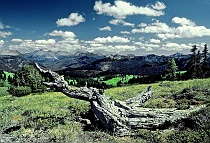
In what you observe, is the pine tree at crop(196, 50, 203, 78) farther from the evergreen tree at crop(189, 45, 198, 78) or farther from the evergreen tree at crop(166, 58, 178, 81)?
the evergreen tree at crop(166, 58, 178, 81)

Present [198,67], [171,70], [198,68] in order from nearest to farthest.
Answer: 1. [198,68]
2. [198,67]
3. [171,70]

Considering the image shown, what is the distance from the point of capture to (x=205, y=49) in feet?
320

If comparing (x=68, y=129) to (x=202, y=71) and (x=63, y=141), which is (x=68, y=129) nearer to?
(x=63, y=141)

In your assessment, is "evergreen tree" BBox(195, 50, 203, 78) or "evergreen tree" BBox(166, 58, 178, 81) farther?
"evergreen tree" BBox(166, 58, 178, 81)

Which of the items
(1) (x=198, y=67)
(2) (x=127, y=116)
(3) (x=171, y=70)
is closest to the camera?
(2) (x=127, y=116)

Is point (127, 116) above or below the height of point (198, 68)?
below

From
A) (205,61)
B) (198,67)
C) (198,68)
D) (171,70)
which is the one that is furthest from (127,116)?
(171,70)

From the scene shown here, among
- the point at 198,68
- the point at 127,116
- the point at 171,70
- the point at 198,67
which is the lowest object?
the point at 127,116

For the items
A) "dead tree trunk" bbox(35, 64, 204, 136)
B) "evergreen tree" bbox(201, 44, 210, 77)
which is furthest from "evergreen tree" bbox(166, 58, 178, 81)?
"dead tree trunk" bbox(35, 64, 204, 136)

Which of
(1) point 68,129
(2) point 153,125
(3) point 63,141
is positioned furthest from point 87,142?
(2) point 153,125

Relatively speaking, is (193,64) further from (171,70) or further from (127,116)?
(127,116)

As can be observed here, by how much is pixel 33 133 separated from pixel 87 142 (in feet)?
18.2

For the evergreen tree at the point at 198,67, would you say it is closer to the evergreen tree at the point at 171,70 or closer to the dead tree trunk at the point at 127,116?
the evergreen tree at the point at 171,70

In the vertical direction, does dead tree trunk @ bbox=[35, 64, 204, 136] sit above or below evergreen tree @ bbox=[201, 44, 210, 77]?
below
